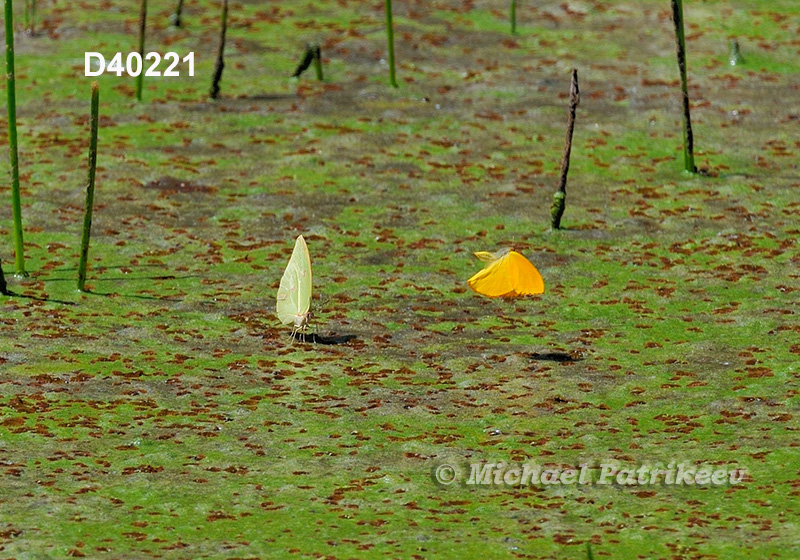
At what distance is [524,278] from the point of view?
22.8 meters

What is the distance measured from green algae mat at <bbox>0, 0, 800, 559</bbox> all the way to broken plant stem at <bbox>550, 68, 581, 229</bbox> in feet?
1.48

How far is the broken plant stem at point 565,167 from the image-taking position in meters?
28.4

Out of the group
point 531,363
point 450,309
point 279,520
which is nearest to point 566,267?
point 450,309

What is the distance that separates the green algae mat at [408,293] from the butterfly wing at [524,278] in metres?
1.05

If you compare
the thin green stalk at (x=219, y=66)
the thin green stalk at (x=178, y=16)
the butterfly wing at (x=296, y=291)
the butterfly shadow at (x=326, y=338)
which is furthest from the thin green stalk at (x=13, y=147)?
the thin green stalk at (x=178, y=16)

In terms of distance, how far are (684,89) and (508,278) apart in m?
10.8

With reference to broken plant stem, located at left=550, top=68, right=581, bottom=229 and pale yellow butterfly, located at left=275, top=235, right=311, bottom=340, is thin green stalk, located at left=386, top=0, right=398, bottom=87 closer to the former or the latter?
broken plant stem, located at left=550, top=68, right=581, bottom=229

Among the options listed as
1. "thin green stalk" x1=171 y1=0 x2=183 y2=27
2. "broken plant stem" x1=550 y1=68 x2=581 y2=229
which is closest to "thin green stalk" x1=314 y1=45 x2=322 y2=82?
"thin green stalk" x1=171 y1=0 x2=183 y2=27

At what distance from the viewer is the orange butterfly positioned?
22.8 m

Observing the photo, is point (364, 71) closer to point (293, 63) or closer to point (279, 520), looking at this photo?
point (293, 63)

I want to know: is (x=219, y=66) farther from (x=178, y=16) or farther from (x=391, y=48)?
(x=178, y=16)

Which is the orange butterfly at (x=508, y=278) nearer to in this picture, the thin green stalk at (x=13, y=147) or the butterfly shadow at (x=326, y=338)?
the butterfly shadow at (x=326, y=338)

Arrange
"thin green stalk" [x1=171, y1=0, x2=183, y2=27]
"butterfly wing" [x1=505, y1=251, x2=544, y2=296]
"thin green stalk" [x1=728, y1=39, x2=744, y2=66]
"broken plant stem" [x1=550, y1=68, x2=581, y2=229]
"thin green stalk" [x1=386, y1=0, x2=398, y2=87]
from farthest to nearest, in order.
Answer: "thin green stalk" [x1=171, y1=0, x2=183, y2=27] < "thin green stalk" [x1=728, y1=39, x2=744, y2=66] < "thin green stalk" [x1=386, y1=0, x2=398, y2=87] < "broken plant stem" [x1=550, y1=68, x2=581, y2=229] < "butterfly wing" [x1=505, y1=251, x2=544, y2=296]

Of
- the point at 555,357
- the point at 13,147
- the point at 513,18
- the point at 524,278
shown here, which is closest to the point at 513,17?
the point at 513,18
